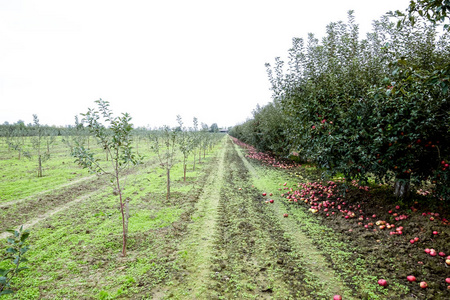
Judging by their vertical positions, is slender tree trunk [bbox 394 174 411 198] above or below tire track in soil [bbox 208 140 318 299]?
above

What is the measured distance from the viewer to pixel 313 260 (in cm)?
453

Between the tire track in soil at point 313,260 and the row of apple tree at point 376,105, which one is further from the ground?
the row of apple tree at point 376,105

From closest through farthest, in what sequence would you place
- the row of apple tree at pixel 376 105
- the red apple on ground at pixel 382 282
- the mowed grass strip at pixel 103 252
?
1. the red apple on ground at pixel 382 282
2. the mowed grass strip at pixel 103 252
3. the row of apple tree at pixel 376 105

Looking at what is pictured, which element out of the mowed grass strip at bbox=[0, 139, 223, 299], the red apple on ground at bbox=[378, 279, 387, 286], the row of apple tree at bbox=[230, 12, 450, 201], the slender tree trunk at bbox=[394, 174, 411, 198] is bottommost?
the mowed grass strip at bbox=[0, 139, 223, 299]

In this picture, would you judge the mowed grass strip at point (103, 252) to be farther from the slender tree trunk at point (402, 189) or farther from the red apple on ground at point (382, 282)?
the slender tree trunk at point (402, 189)

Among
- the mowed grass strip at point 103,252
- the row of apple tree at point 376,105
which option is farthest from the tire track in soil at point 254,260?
the row of apple tree at point 376,105

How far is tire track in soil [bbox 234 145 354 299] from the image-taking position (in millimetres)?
3709

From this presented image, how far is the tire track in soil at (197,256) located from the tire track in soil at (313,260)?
2.02 metres

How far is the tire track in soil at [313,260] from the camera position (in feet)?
12.2

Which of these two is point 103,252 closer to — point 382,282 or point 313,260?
point 313,260

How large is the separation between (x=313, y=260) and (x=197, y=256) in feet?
8.13

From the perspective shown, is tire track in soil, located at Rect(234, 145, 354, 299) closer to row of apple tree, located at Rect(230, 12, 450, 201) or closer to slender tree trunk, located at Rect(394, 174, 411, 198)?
row of apple tree, located at Rect(230, 12, 450, 201)

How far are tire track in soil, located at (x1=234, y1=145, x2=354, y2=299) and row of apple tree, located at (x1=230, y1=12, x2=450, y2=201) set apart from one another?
247cm

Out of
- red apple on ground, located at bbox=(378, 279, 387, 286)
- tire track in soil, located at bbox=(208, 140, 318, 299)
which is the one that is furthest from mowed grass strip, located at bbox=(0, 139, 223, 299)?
red apple on ground, located at bbox=(378, 279, 387, 286)
